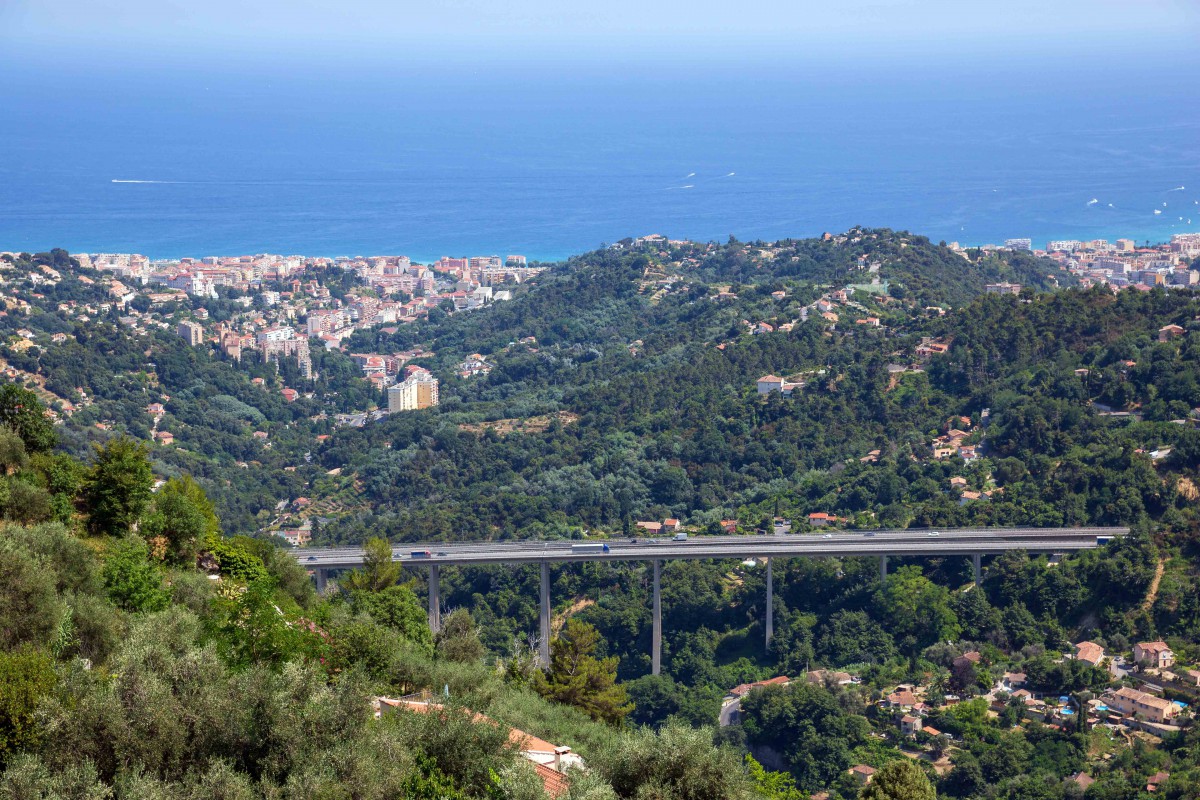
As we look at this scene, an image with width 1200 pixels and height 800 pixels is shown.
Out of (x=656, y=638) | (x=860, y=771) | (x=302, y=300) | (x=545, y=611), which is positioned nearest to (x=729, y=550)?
(x=656, y=638)

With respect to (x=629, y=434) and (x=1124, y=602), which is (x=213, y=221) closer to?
(x=629, y=434)

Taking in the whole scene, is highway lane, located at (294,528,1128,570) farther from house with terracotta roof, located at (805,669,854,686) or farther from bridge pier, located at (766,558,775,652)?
house with terracotta roof, located at (805,669,854,686)

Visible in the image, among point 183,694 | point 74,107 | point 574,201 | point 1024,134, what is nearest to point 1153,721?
point 183,694

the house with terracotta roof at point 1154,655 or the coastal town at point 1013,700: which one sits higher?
the house with terracotta roof at point 1154,655

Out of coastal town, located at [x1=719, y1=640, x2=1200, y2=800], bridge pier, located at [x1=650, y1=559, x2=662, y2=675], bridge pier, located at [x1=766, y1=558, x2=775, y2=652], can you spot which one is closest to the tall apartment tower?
bridge pier, located at [x1=650, y1=559, x2=662, y2=675]

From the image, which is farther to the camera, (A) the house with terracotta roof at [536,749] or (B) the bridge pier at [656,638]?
(B) the bridge pier at [656,638]

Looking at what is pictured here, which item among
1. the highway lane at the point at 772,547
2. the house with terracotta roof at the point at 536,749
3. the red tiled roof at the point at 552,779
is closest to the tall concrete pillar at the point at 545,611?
the highway lane at the point at 772,547

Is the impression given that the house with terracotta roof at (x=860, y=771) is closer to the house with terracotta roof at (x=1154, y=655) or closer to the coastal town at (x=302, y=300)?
the house with terracotta roof at (x=1154, y=655)
